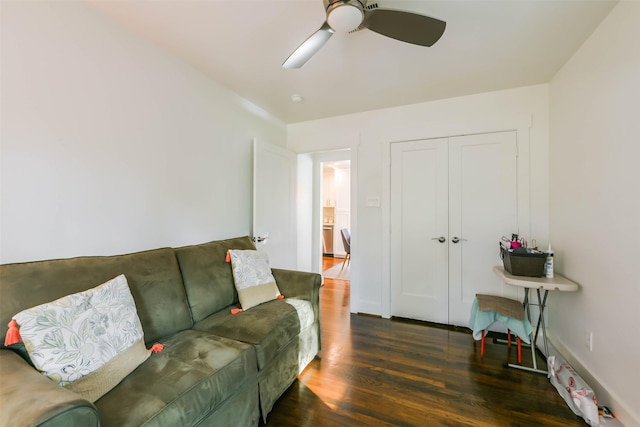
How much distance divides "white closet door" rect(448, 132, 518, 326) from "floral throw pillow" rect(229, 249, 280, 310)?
198cm

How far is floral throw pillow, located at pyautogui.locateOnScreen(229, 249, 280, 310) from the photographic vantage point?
6.82 ft

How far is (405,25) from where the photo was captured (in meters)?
1.41

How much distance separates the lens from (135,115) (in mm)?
1893

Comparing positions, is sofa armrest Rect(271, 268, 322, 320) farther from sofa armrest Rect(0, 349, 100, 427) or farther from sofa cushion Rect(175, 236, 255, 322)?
sofa armrest Rect(0, 349, 100, 427)

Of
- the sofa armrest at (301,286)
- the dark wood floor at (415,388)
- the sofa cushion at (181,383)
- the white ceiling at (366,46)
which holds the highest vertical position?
the white ceiling at (366,46)

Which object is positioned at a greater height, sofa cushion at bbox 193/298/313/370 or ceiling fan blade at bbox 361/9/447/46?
ceiling fan blade at bbox 361/9/447/46

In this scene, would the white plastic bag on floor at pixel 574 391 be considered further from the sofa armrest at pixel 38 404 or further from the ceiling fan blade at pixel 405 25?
the sofa armrest at pixel 38 404

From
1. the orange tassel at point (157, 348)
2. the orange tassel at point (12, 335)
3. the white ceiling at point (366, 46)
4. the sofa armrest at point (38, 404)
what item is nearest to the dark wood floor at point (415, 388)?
the orange tassel at point (157, 348)

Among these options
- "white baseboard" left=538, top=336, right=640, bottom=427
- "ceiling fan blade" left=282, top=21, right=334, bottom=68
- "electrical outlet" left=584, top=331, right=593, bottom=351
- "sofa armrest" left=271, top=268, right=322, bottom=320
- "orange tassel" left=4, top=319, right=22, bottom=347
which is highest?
"ceiling fan blade" left=282, top=21, right=334, bottom=68

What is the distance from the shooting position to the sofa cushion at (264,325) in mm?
1608

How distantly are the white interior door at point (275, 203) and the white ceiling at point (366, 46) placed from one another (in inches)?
26.9

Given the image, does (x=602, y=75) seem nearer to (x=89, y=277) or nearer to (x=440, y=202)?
(x=440, y=202)

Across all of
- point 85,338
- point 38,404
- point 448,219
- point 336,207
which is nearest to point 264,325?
point 85,338

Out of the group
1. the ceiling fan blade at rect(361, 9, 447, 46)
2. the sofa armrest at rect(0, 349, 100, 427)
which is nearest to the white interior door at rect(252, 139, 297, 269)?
the ceiling fan blade at rect(361, 9, 447, 46)
